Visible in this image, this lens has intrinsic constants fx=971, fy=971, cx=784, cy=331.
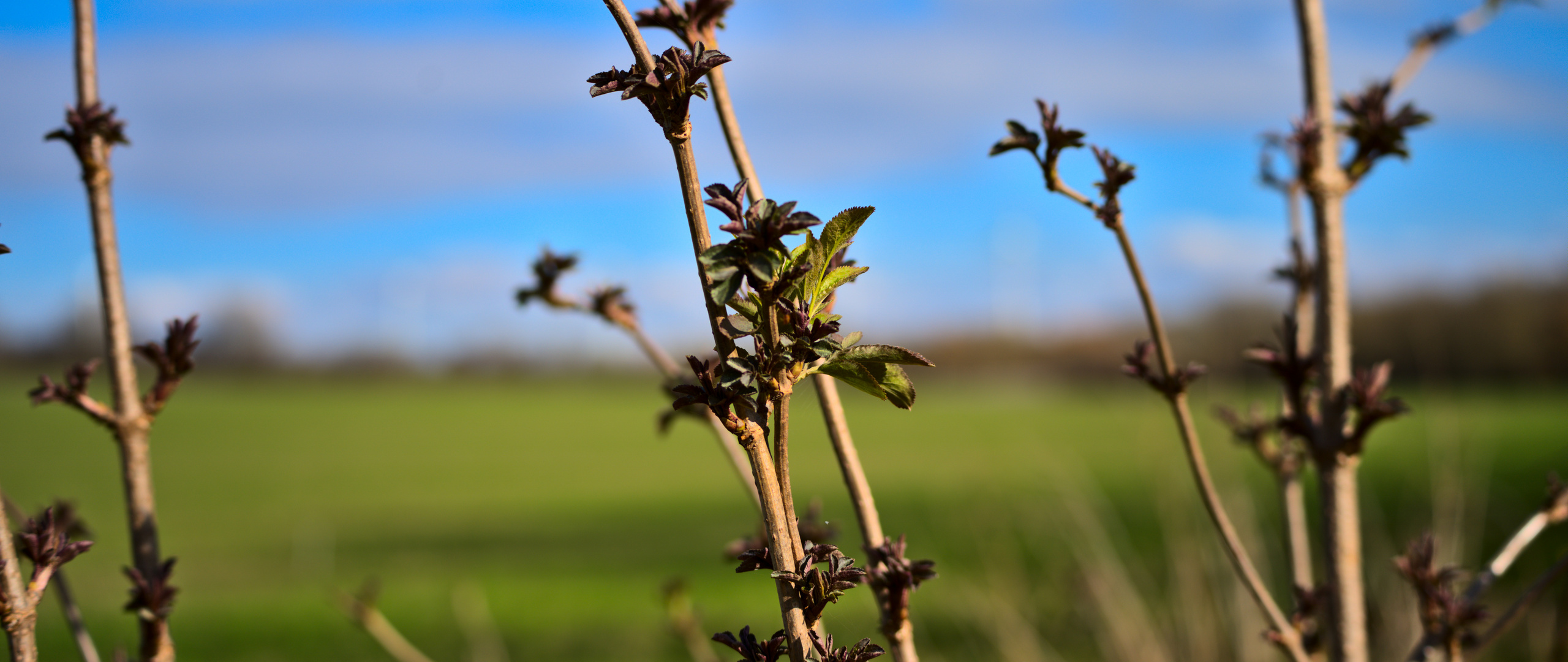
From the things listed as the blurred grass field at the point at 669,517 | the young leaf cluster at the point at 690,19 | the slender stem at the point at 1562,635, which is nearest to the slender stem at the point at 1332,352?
the slender stem at the point at 1562,635

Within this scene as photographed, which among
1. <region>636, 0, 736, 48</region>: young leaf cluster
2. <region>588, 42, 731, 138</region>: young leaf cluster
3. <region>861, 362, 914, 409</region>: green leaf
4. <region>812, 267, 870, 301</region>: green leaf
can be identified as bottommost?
<region>861, 362, 914, 409</region>: green leaf

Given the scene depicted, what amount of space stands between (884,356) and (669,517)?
11026mm

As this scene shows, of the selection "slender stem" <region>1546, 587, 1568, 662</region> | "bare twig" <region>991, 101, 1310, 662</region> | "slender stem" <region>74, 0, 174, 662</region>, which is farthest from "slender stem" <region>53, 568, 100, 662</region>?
Answer: "slender stem" <region>1546, 587, 1568, 662</region>

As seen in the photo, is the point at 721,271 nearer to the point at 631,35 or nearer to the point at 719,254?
the point at 719,254

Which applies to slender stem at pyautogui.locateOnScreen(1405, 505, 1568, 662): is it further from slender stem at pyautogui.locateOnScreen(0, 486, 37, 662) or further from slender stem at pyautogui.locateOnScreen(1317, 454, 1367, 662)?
slender stem at pyautogui.locateOnScreen(0, 486, 37, 662)

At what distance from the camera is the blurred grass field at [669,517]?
3.21 m

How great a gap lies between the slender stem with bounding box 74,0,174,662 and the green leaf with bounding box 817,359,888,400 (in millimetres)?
610

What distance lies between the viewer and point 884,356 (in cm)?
48

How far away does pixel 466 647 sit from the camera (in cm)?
479

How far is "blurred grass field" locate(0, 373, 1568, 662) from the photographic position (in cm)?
321

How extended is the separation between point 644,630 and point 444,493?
1161 cm

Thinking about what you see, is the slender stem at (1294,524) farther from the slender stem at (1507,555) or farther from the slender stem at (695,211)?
the slender stem at (695,211)

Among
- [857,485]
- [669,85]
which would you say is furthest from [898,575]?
[669,85]

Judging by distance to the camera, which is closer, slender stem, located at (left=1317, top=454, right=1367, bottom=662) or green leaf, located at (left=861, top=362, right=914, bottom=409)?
green leaf, located at (left=861, top=362, right=914, bottom=409)
